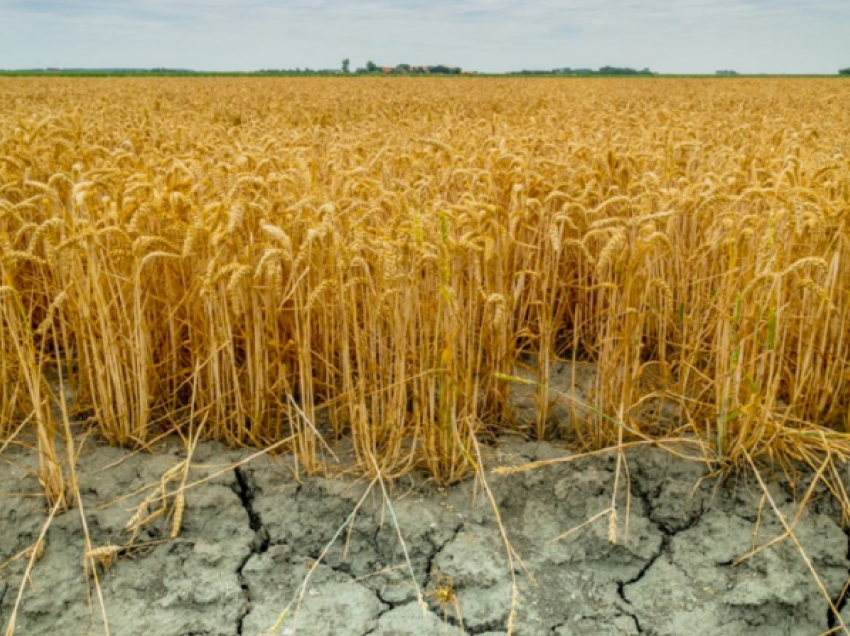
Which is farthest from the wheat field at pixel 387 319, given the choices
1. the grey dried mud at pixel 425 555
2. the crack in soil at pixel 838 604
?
the crack in soil at pixel 838 604

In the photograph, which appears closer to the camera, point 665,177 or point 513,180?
point 513,180

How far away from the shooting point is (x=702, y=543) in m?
2.31

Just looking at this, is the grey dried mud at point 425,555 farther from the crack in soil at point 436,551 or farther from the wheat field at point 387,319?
the wheat field at point 387,319

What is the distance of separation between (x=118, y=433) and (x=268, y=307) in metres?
0.69

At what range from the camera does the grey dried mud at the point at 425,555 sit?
2045 millimetres

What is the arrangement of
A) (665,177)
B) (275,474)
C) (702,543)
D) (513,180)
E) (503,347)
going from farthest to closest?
(665,177) → (513,180) → (503,347) → (275,474) → (702,543)

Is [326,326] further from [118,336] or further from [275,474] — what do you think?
[118,336]

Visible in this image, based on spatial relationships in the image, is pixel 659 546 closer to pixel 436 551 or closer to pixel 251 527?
pixel 436 551

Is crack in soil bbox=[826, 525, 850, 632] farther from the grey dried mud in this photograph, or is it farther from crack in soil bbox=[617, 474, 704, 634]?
crack in soil bbox=[617, 474, 704, 634]

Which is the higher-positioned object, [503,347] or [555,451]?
[503,347]

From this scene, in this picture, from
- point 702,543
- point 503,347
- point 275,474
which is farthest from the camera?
point 503,347

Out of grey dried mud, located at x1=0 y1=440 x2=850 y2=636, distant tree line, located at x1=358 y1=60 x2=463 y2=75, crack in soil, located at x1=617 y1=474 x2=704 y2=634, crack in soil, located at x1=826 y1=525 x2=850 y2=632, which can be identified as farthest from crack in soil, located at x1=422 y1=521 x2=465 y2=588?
distant tree line, located at x1=358 y1=60 x2=463 y2=75

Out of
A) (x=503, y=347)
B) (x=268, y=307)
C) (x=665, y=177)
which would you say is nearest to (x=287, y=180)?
(x=268, y=307)

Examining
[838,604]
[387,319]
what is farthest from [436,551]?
[838,604]
